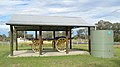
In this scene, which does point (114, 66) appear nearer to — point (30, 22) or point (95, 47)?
point (95, 47)

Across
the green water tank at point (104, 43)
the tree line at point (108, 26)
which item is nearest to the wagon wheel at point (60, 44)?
the green water tank at point (104, 43)

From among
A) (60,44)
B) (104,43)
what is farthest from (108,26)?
(104,43)

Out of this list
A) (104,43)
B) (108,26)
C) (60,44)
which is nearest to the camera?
(104,43)

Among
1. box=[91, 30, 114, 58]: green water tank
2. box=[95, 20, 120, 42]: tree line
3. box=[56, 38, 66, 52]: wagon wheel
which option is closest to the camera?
box=[91, 30, 114, 58]: green water tank

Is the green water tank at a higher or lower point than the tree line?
lower

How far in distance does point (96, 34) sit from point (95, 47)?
0.81m

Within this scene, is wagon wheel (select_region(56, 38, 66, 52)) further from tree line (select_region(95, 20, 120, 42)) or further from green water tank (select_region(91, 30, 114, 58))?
tree line (select_region(95, 20, 120, 42))

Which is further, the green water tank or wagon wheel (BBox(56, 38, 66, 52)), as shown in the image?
wagon wheel (BBox(56, 38, 66, 52))

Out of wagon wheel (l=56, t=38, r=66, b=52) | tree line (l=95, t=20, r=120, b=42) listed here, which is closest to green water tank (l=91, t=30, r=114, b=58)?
wagon wheel (l=56, t=38, r=66, b=52)

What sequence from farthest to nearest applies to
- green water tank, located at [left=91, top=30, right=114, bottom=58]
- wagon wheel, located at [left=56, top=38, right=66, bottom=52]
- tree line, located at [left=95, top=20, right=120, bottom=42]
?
tree line, located at [left=95, top=20, right=120, bottom=42] → wagon wheel, located at [left=56, top=38, right=66, bottom=52] → green water tank, located at [left=91, top=30, right=114, bottom=58]

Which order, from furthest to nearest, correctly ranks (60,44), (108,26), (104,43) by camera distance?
(108,26) → (60,44) → (104,43)

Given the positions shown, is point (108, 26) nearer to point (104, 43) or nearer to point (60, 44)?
point (60, 44)

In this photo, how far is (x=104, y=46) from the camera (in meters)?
13.1

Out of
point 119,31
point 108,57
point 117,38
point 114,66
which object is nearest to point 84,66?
point 114,66
